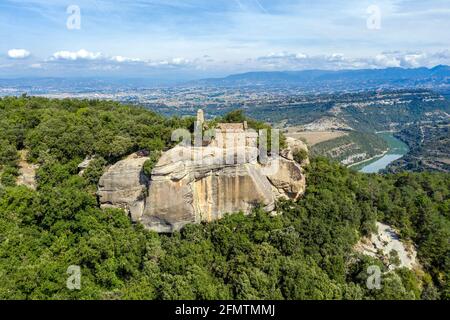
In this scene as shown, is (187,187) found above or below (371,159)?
above

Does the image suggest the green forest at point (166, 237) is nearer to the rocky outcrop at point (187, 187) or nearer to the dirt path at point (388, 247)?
the dirt path at point (388, 247)

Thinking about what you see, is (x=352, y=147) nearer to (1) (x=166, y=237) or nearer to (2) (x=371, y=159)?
(2) (x=371, y=159)

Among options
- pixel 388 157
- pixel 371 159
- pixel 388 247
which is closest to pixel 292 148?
pixel 388 247

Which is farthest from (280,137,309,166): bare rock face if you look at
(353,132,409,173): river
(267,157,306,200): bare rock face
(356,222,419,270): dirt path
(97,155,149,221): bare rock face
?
(353,132,409,173): river

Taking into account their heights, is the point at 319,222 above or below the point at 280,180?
below

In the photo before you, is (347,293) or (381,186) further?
(381,186)
